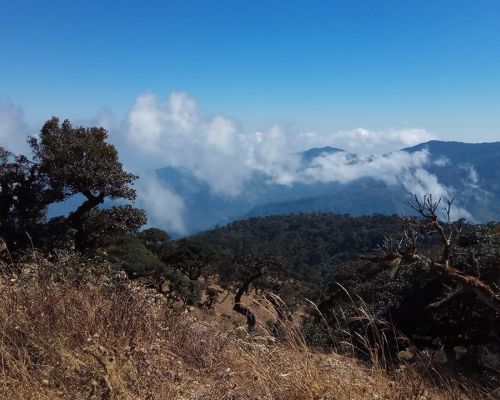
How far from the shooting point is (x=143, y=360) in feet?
8.82

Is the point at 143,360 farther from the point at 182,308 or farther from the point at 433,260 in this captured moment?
the point at 433,260


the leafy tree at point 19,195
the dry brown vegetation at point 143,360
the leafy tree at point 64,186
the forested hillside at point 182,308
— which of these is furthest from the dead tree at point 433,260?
the leafy tree at point 19,195

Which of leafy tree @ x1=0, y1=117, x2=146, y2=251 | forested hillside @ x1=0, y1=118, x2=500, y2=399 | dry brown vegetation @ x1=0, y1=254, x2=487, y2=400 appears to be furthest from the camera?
leafy tree @ x1=0, y1=117, x2=146, y2=251

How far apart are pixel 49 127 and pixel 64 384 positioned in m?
14.3

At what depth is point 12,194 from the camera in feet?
50.5

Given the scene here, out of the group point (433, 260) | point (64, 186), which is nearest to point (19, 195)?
point (64, 186)

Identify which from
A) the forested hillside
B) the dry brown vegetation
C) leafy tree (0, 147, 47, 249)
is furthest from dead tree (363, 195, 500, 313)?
leafy tree (0, 147, 47, 249)

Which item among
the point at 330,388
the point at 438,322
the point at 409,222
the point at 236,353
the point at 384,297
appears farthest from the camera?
the point at 384,297

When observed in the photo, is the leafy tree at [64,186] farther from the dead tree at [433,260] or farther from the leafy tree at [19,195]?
the dead tree at [433,260]

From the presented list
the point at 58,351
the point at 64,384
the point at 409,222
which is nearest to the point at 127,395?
the point at 64,384

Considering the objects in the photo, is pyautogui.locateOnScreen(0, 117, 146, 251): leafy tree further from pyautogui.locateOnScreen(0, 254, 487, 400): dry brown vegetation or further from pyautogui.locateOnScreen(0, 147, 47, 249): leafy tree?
pyautogui.locateOnScreen(0, 254, 487, 400): dry brown vegetation

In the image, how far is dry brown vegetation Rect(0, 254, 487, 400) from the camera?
2557 millimetres

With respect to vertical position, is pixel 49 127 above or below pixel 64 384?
above

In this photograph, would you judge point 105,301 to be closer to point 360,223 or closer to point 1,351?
point 1,351
